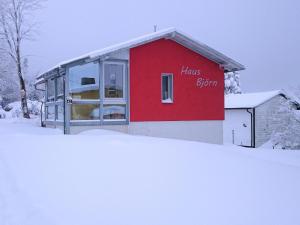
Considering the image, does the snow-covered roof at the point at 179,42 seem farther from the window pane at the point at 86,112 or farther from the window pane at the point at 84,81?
the window pane at the point at 86,112

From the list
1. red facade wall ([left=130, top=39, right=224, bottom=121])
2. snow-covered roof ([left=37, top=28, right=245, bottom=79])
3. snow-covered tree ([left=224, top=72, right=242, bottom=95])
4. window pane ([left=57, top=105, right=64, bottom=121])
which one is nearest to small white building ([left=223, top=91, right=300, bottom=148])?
snow-covered roof ([left=37, top=28, right=245, bottom=79])

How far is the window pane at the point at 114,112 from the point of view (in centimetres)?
1249

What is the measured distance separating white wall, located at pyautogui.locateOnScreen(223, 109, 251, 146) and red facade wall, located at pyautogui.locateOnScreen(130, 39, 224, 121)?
7860 millimetres

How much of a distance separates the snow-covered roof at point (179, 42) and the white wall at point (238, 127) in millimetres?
7686

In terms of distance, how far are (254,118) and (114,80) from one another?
1270cm

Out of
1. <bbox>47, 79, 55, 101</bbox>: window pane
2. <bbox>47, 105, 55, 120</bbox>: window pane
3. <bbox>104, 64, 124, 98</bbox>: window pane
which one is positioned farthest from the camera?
<bbox>47, 79, 55, 101</bbox>: window pane

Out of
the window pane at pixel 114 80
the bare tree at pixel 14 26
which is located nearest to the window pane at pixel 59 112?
the window pane at pixel 114 80

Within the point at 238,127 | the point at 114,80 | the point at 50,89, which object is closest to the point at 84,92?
the point at 114,80

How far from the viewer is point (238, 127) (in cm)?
2350

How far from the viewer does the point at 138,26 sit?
340ft

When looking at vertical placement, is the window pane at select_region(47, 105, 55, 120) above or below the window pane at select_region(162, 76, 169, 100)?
below

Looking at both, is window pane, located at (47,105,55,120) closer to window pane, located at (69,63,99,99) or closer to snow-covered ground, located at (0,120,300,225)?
window pane, located at (69,63,99,99)

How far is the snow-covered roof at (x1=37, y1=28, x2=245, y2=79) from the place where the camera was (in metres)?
11.9

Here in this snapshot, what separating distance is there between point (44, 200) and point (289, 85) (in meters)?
22.4
